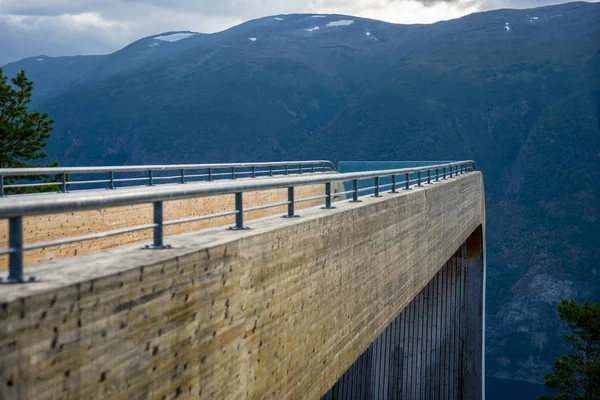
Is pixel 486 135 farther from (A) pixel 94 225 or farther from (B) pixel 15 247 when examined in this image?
(B) pixel 15 247

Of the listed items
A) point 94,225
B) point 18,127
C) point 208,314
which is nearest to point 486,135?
point 18,127

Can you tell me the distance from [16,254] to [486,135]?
154 m

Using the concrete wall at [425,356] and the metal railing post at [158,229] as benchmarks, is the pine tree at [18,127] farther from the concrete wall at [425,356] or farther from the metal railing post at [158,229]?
the metal railing post at [158,229]

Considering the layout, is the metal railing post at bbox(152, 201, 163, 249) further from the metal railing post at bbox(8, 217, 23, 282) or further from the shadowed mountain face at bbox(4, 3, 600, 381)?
the shadowed mountain face at bbox(4, 3, 600, 381)

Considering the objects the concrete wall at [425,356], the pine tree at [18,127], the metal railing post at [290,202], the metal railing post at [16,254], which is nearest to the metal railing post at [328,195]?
the metal railing post at [290,202]

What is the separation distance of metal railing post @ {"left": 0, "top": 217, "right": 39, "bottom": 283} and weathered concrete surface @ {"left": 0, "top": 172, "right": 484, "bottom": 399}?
0.12 m

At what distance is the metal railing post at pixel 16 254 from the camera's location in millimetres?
3730

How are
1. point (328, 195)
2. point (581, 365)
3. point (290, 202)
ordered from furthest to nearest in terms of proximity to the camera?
1. point (581, 365)
2. point (328, 195)
3. point (290, 202)

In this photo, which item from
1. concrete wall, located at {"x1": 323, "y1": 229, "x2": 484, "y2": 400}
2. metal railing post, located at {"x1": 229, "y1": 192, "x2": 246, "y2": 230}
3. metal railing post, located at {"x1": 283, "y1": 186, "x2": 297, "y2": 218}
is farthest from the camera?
concrete wall, located at {"x1": 323, "y1": 229, "x2": 484, "y2": 400}

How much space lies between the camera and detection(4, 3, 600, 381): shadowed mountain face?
374 ft

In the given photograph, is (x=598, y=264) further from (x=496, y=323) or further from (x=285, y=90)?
(x=285, y=90)

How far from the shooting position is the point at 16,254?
12.6 ft

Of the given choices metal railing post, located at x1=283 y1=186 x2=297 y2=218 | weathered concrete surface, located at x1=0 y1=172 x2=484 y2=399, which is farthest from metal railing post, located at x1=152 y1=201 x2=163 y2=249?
metal railing post, located at x1=283 y1=186 x2=297 y2=218

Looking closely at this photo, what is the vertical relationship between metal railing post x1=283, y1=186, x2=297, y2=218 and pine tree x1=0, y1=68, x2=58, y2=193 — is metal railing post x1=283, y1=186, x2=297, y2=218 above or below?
below
